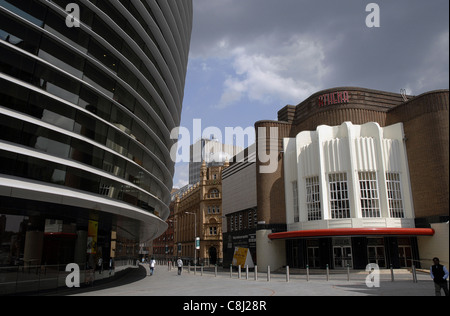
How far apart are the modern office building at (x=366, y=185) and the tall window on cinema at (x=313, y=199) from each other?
4.0 inches

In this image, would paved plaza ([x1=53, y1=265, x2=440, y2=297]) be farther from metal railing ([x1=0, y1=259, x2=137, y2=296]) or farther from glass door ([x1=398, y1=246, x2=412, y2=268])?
glass door ([x1=398, y1=246, x2=412, y2=268])

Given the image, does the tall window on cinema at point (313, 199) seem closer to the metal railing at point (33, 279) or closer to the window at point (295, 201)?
the window at point (295, 201)

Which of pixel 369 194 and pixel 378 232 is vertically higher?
Result: pixel 369 194

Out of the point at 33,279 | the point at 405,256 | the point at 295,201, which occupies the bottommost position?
the point at 33,279

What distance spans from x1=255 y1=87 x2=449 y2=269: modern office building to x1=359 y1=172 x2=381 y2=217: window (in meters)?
0.09

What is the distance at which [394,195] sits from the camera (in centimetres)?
3406

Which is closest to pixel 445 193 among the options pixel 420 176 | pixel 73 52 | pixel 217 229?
pixel 420 176

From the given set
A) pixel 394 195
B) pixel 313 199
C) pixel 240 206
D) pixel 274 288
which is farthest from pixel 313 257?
pixel 240 206

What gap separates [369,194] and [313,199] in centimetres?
539

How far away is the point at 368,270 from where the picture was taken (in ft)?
105

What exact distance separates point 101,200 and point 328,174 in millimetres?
23510

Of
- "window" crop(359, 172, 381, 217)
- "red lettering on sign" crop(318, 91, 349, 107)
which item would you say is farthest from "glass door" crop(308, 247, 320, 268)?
"red lettering on sign" crop(318, 91, 349, 107)

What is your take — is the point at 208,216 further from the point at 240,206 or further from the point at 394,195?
the point at 394,195

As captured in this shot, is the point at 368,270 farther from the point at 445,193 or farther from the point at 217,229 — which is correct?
the point at 217,229
